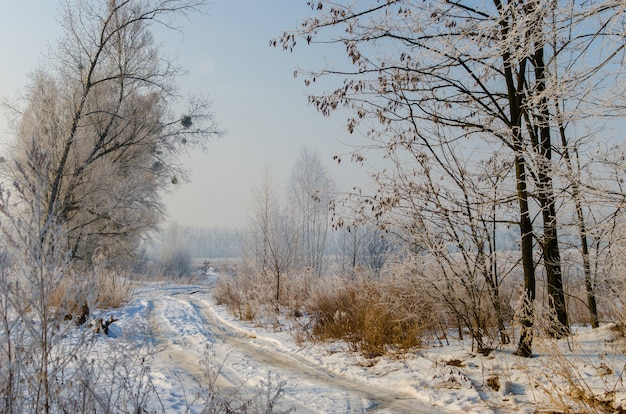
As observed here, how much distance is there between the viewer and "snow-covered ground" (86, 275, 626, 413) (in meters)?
3.91

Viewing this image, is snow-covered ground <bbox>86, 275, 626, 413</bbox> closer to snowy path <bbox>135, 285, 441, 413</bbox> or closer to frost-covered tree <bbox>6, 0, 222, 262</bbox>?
snowy path <bbox>135, 285, 441, 413</bbox>

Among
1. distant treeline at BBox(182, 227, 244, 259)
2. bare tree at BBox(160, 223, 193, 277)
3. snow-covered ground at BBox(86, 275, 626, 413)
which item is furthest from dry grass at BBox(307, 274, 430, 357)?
distant treeline at BBox(182, 227, 244, 259)

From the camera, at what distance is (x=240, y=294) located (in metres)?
13.6

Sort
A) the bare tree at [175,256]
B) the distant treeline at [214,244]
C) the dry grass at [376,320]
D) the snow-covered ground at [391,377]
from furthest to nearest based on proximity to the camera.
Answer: the distant treeline at [214,244], the bare tree at [175,256], the dry grass at [376,320], the snow-covered ground at [391,377]

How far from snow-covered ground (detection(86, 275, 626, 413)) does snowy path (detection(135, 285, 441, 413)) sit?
12 mm

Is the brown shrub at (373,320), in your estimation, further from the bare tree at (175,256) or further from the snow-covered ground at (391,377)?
the bare tree at (175,256)

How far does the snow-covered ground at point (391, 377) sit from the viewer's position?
12.8ft

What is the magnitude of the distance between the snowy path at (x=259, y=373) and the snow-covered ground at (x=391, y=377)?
0.04 feet

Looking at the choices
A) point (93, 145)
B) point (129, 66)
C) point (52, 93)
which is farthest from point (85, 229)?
point (129, 66)

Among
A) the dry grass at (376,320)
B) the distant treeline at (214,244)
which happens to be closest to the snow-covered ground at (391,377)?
the dry grass at (376,320)

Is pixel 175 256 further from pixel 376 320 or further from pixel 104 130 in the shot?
pixel 376 320

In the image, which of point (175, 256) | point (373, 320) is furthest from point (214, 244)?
point (373, 320)

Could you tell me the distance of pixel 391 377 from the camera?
5.51 m

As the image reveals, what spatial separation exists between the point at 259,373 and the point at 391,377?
1.68 m
